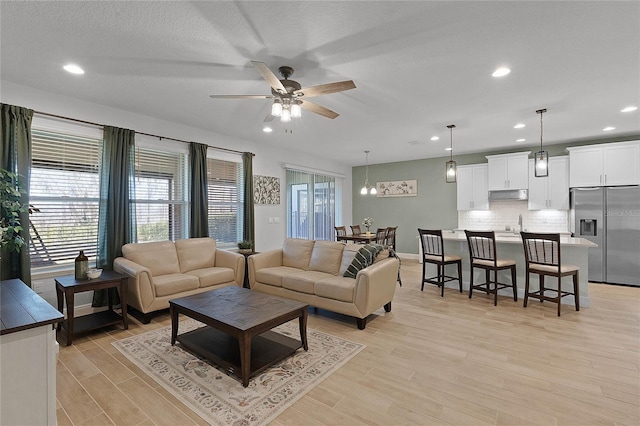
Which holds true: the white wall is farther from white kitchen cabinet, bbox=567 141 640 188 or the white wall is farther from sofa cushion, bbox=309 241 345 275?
white kitchen cabinet, bbox=567 141 640 188

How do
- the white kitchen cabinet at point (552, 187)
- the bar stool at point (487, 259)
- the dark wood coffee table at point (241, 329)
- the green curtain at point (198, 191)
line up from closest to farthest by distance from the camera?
the dark wood coffee table at point (241, 329) → the bar stool at point (487, 259) → the green curtain at point (198, 191) → the white kitchen cabinet at point (552, 187)

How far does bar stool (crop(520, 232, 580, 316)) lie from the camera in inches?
150

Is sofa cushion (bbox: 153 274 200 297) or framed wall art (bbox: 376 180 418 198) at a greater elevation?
framed wall art (bbox: 376 180 418 198)

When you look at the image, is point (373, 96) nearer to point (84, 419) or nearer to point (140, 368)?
point (140, 368)

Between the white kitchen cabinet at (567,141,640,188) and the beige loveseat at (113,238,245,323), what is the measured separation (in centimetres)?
646

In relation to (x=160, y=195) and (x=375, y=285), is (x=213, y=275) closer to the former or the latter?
(x=160, y=195)

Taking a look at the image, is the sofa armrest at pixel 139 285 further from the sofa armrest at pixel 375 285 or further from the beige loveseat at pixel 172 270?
the sofa armrest at pixel 375 285

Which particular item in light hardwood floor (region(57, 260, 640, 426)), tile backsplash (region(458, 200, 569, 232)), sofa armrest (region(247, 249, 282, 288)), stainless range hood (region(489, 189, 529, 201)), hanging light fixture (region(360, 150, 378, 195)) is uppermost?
hanging light fixture (region(360, 150, 378, 195))

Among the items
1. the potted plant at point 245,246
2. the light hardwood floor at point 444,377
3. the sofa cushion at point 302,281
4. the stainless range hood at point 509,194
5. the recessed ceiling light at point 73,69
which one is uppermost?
the recessed ceiling light at point 73,69

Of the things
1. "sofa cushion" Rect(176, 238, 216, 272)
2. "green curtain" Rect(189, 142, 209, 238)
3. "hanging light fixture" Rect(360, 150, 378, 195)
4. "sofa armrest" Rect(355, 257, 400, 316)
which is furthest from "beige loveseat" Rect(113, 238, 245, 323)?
"hanging light fixture" Rect(360, 150, 378, 195)

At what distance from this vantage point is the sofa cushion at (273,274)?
4215 millimetres

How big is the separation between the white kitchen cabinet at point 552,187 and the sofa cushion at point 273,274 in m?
5.31

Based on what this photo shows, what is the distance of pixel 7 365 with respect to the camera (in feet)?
4.90

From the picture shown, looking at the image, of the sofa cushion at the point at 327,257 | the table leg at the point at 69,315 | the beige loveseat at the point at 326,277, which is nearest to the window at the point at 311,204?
the beige loveseat at the point at 326,277
